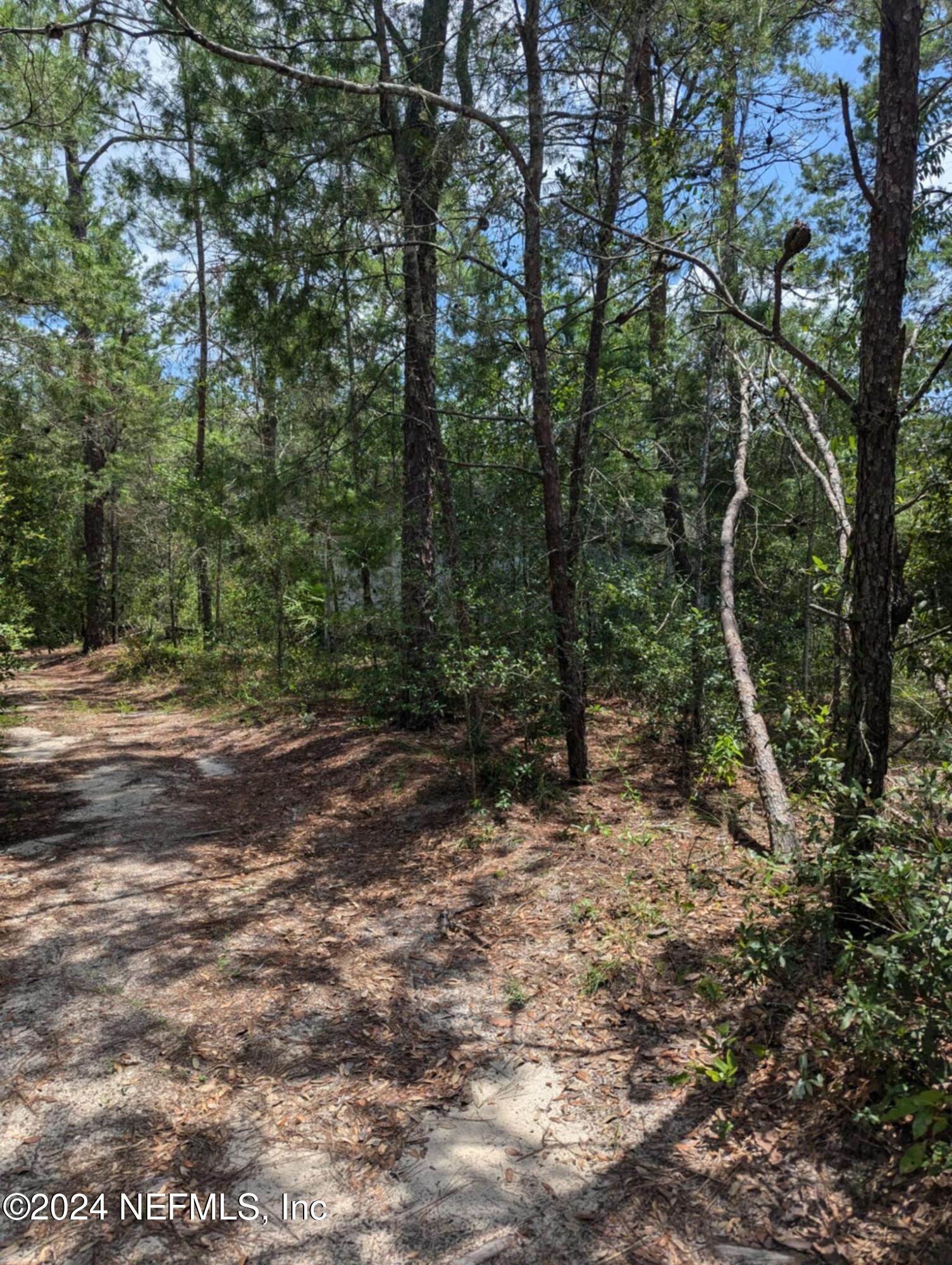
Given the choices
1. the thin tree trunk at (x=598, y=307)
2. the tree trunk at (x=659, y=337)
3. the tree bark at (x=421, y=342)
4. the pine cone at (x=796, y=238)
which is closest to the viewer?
the pine cone at (x=796, y=238)

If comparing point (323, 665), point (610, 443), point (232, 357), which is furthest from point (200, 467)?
point (610, 443)

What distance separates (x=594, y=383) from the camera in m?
6.58

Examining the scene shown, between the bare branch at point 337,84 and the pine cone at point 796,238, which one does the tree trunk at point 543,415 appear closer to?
the bare branch at point 337,84

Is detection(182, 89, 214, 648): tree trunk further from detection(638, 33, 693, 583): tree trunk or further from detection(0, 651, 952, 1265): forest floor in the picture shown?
detection(0, 651, 952, 1265): forest floor

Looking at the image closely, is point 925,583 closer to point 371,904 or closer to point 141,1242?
point 371,904

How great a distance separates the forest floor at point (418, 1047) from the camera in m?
2.13

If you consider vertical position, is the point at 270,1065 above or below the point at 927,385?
below

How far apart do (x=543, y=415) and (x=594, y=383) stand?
140 centimetres

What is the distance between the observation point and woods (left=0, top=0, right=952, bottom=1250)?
313 centimetres

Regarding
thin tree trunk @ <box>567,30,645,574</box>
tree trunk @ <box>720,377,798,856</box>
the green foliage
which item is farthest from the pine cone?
the green foliage

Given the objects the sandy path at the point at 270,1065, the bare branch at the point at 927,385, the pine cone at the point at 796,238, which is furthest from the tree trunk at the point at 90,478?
the bare branch at the point at 927,385

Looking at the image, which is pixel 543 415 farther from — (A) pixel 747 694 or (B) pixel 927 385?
(B) pixel 927 385

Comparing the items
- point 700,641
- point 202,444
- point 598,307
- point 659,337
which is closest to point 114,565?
point 202,444

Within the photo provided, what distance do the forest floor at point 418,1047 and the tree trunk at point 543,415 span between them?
2.86ft
